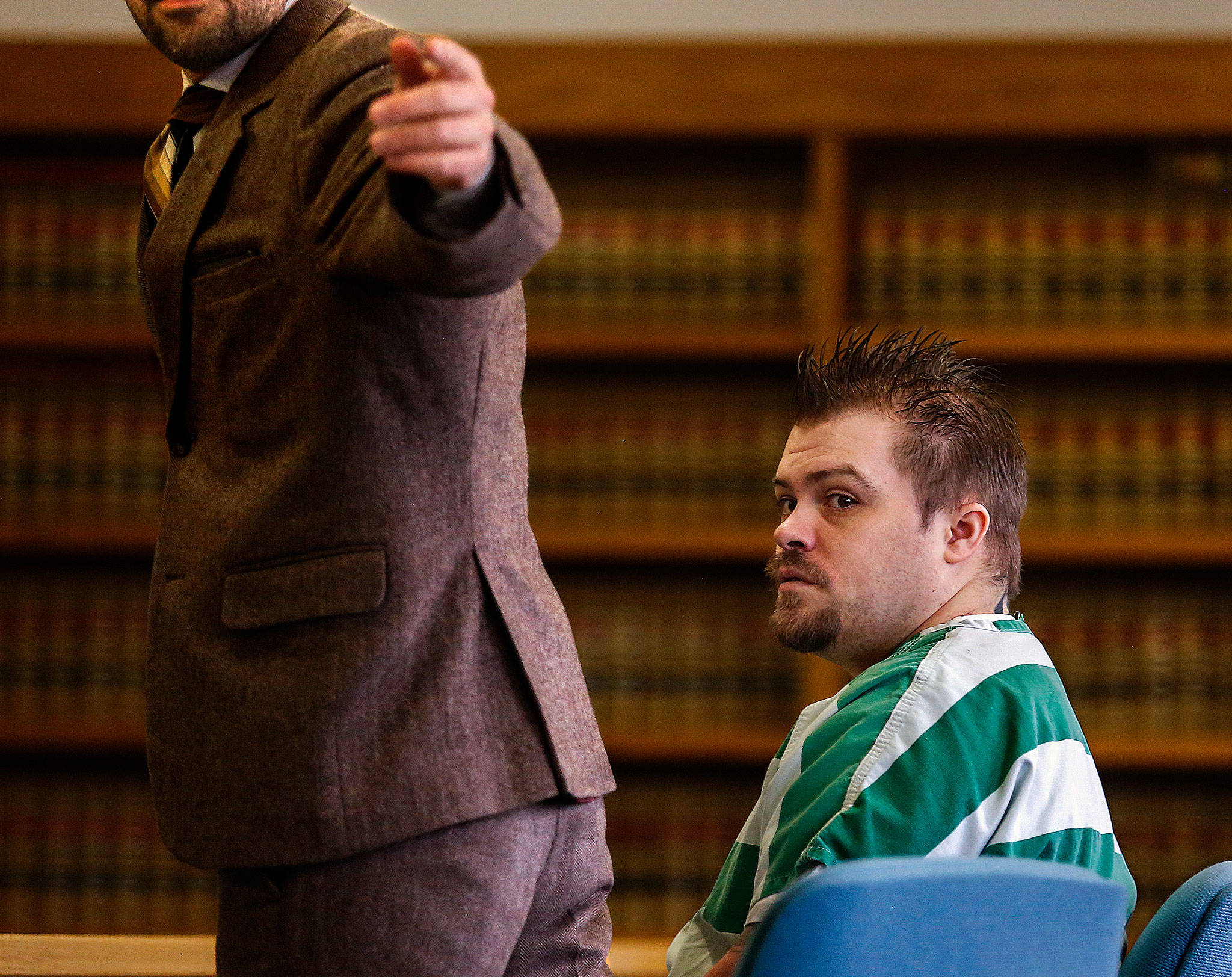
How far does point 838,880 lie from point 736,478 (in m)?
2.14

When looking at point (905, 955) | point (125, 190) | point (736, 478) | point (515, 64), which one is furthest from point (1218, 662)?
point (125, 190)

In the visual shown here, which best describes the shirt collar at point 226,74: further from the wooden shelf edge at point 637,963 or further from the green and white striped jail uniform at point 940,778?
the wooden shelf edge at point 637,963

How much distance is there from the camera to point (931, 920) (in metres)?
0.69

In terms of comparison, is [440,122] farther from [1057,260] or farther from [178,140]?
[1057,260]

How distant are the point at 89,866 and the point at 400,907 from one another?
2.28 meters

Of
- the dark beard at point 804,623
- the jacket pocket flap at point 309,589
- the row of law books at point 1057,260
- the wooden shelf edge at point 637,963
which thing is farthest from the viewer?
the row of law books at point 1057,260

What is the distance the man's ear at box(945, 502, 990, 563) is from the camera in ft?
4.18

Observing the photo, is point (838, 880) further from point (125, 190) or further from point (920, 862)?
point (125, 190)

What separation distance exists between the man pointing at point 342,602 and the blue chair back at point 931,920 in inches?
8.3

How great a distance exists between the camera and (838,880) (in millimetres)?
670

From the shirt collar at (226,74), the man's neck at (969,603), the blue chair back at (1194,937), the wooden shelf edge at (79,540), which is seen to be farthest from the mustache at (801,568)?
the wooden shelf edge at (79,540)

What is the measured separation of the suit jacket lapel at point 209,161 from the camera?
0.88m

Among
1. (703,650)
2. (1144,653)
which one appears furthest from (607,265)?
(1144,653)

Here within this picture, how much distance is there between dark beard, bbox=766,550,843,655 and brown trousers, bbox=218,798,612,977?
0.45m
